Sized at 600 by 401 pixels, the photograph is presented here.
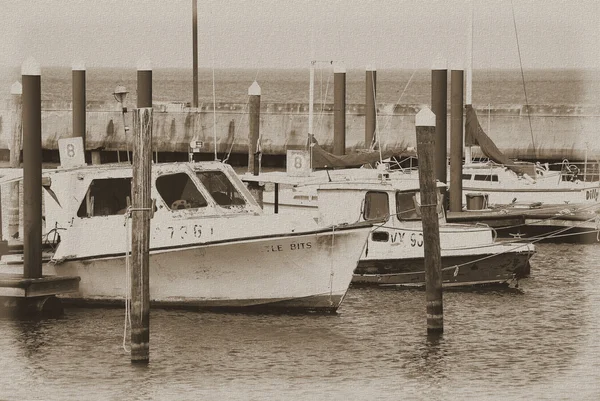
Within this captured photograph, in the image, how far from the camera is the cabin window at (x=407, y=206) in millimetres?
25141

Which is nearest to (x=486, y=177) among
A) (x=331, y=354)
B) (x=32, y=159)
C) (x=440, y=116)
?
(x=440, y=116)

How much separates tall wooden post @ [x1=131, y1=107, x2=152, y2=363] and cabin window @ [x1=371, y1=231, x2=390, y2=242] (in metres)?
7.43

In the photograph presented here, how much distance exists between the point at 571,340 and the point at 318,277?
4139mm

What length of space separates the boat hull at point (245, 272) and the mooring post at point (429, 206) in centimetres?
242

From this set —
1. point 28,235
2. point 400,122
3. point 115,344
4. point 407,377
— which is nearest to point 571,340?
point 407,377

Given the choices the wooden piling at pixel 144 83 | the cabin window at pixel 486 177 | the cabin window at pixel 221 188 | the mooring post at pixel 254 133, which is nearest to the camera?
the cabin window at pixel 221 188

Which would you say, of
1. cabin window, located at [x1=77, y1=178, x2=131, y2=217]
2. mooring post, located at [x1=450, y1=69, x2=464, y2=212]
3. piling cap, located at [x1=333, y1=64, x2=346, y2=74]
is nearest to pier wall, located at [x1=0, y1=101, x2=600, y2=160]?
piling cap, located at [x1=333, y1=64, x2=346, y2=74]

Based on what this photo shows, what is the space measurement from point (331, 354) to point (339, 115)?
56.6 feet

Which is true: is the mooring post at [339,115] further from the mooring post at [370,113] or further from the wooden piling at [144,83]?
the wooden piling at [144,83]

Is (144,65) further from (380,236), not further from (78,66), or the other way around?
(380,236)

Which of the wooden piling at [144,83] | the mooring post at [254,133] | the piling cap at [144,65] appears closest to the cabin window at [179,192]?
the wooden piling at [144,83]

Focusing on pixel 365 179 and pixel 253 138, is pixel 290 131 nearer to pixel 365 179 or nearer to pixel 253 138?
pixel 253 138

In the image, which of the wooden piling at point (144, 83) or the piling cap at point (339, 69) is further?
the piling cap at point (339, 69)

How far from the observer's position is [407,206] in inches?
993
